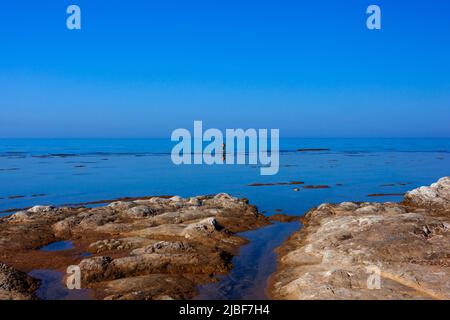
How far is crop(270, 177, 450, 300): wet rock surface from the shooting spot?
1120 centimetres

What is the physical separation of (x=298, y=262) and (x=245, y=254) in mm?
2642

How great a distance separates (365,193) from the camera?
106ft

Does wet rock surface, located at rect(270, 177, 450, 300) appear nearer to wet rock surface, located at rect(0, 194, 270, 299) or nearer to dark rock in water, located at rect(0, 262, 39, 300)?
wet rock surface, located at rect(0, 194, 270, 299)

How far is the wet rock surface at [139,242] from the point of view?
12.9m

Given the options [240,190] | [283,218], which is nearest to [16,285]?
[283,218]

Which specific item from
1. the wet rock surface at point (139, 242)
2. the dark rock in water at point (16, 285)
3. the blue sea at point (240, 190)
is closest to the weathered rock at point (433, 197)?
the blue sea at point (240, 190)

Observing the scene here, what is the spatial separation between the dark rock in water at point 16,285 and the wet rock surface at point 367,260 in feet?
24.7

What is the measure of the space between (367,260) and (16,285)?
445 inches

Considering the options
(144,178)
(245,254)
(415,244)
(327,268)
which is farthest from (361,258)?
(144,178)

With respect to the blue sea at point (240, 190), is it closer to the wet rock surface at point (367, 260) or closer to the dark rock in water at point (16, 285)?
the wet rock surface at point (367, 260)

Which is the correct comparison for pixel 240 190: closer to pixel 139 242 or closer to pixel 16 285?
pixel 139 242

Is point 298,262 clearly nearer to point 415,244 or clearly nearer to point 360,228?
point 360,228

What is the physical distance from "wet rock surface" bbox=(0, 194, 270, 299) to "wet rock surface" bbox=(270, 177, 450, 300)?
9.04ft

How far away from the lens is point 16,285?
480 inches
